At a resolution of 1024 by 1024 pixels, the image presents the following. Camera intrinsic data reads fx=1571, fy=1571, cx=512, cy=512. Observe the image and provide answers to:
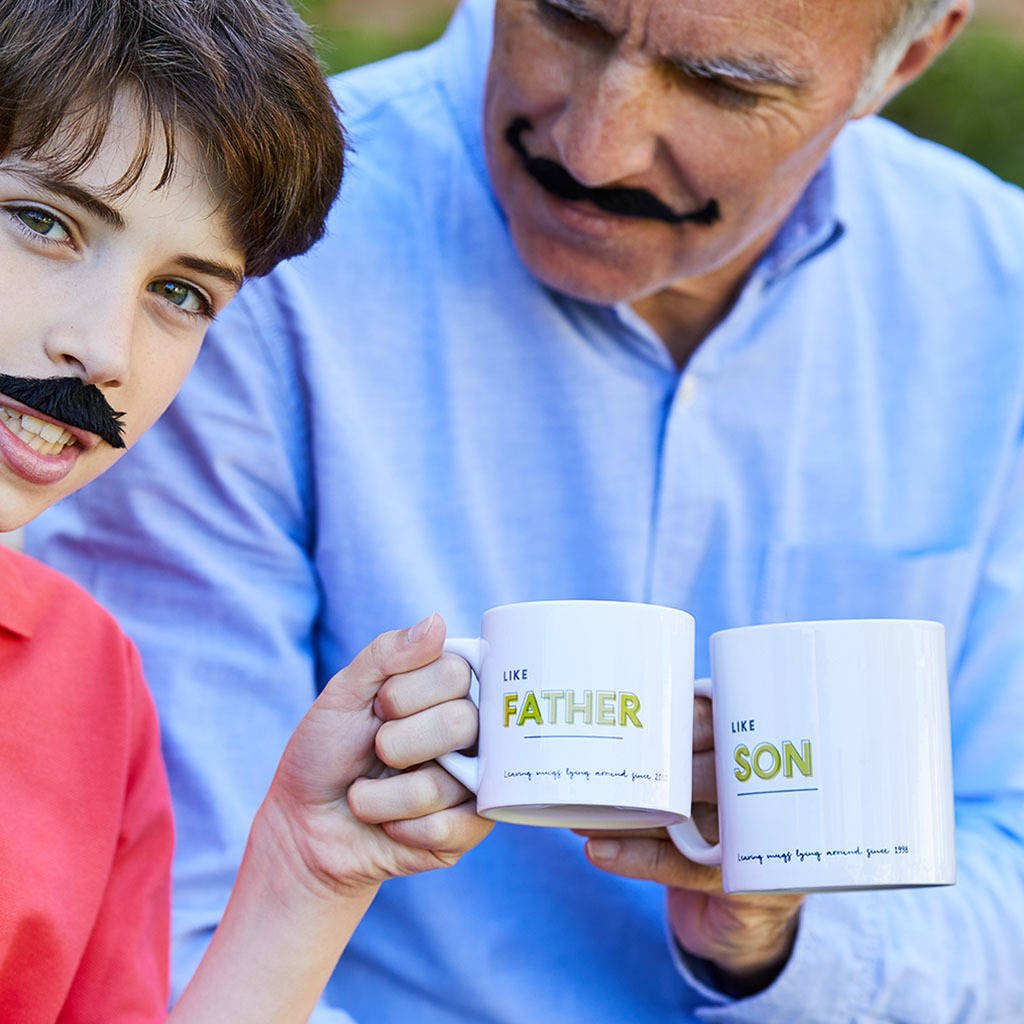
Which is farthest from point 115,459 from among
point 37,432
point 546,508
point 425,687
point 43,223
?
point 546,508

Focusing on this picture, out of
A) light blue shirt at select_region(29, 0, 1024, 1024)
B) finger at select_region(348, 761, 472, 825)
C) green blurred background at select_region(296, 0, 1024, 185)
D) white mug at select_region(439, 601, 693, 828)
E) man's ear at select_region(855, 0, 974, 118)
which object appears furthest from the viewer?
green blurred background at select_region(296, 0, 1024, 185)

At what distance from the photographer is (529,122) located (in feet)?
5.88

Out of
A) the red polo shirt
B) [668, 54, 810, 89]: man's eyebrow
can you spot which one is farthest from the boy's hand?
[668, 54, 810, 89]: man's eyebrow

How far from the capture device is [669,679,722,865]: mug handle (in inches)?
54.1

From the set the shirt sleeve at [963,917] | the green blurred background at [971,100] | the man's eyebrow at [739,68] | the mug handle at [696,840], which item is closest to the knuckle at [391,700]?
the mug handle at [696,840]

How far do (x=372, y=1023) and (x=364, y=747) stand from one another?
603 millimetres

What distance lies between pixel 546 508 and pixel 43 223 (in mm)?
864

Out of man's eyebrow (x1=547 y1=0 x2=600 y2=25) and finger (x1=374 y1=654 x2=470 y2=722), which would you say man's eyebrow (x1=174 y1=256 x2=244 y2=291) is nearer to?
finger (x1=374 y1=654 x2=470 y2=722)

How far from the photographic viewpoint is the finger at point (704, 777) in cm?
147

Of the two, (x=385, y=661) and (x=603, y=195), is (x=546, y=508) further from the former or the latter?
(x=385, y=661)

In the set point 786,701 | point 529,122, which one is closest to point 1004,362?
point 529,122

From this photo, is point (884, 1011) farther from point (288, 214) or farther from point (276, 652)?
point (288, 214)

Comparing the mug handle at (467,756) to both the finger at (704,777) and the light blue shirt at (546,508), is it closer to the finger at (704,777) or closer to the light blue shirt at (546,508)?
the finger at (704,777)

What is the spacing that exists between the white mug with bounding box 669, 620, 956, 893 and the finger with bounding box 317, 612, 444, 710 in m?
0.26
